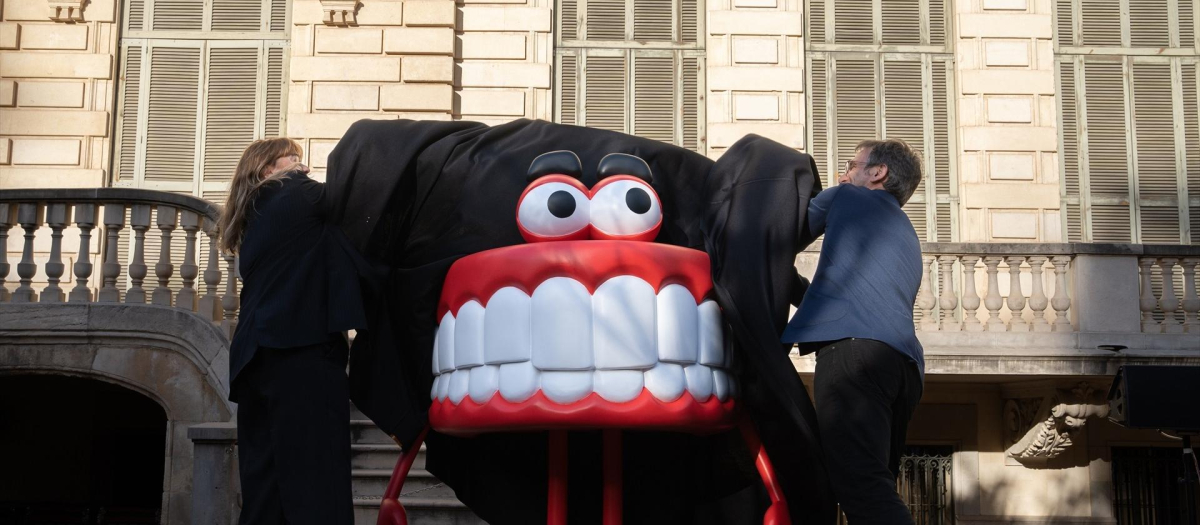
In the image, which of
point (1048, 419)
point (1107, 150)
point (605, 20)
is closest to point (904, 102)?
point (1107, 150)

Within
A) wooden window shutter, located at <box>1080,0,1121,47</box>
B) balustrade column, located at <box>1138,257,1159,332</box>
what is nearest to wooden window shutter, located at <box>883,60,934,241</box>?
wooden window shutter, located at <box>1080,0,1121,47</box>

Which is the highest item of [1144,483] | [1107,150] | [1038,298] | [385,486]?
[1107,150]

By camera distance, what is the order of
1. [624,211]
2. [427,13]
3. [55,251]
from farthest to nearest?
[427,13] → [55,251] → [624,211]

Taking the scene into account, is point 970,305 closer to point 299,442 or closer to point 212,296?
point 212,296

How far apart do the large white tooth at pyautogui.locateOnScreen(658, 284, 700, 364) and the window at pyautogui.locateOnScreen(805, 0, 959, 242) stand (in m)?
7.35

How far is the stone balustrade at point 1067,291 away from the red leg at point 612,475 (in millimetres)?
5260

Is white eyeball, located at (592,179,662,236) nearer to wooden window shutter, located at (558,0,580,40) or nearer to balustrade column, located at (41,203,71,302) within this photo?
balustrade column, located at (41,203,71,302)

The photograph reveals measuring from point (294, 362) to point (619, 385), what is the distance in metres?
1.03

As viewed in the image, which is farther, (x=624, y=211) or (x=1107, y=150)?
(x=1107, y=150)

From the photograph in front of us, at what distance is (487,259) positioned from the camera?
11.7ft

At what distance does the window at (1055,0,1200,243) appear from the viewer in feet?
34.5

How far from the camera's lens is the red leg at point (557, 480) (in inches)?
146

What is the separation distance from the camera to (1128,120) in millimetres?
10680

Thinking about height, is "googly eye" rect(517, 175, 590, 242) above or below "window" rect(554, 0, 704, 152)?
below
